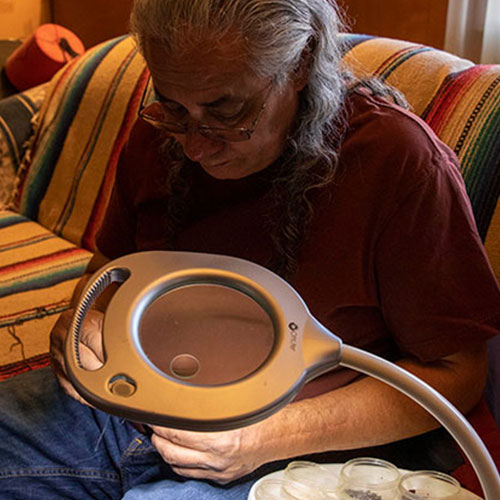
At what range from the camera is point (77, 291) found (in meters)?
1.39

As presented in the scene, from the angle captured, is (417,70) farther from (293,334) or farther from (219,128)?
(293,334)

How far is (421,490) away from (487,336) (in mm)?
228

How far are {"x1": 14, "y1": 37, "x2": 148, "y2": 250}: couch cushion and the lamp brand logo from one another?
1586mm

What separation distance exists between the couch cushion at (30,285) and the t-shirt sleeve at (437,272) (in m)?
0.96

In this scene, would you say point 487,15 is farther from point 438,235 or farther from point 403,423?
point 403,423

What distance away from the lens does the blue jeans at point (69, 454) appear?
1.12 meters

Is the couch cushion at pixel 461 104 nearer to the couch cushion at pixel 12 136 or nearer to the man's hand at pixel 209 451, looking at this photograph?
the man's hand at pixel 209 451

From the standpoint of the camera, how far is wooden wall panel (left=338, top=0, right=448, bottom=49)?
2.15 meters

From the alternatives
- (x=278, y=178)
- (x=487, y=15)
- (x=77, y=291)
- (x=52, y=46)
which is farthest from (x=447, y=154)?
(x=52, y=46)

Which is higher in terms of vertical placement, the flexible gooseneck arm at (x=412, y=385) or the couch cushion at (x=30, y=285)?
the flexible gooseneck arm at (x=412, y=385)

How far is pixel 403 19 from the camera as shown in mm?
2252

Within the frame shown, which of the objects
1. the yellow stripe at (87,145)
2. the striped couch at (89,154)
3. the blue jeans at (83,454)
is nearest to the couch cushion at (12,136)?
the striped couch at (89,154)

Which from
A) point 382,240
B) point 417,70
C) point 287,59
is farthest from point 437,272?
point 417,70

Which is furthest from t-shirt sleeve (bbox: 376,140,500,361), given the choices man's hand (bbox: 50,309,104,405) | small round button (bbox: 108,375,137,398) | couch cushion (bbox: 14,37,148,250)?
couch cushion (bbox: 14,37,148,250)
